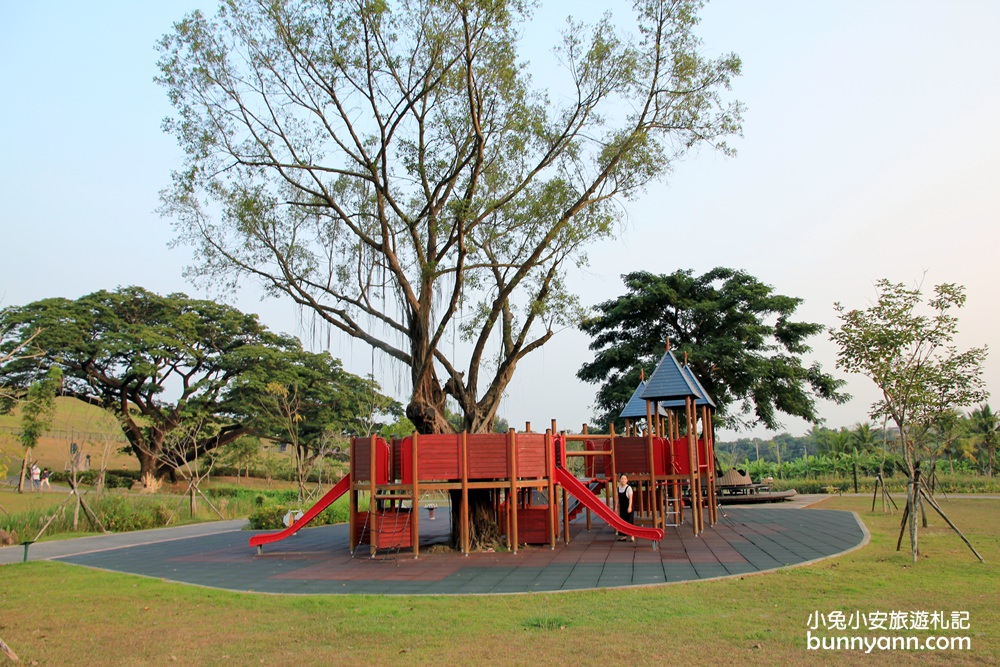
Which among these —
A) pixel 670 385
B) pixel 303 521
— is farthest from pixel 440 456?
pixel 670 385

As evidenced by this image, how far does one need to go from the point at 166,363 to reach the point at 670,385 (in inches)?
1173

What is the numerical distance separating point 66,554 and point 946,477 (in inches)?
1363

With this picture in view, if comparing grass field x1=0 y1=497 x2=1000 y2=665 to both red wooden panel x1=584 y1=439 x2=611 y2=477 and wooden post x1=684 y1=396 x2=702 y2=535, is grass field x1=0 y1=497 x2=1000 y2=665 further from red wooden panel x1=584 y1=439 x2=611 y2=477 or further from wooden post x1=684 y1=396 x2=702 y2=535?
red wooden panel x1=584 y1=439 x2=611 y2=477

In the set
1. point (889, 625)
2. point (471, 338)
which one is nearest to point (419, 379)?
point (471, 338)

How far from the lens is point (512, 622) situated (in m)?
6.86

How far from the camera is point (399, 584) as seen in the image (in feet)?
31.8

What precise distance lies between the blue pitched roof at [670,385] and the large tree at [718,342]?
36.2 ft

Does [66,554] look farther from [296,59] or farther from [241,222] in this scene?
[296,59]

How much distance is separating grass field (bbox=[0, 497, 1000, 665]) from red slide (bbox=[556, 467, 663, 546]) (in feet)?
9.98

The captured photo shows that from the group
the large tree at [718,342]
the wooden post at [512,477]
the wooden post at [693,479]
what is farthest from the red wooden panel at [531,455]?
the large tree at [718,342]

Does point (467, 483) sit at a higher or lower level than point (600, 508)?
higher

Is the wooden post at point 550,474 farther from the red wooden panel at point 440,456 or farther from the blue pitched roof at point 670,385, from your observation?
the blue pitched roof at point 670,385

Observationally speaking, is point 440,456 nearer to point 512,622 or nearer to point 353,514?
point 353,514

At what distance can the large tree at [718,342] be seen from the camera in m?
28.9
